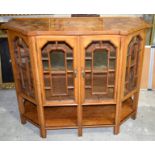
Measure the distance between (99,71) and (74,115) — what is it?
2.15 feet

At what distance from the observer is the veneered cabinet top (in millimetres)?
1894

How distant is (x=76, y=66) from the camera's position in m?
2.05

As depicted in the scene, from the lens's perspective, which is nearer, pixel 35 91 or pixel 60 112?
pixel 35 91

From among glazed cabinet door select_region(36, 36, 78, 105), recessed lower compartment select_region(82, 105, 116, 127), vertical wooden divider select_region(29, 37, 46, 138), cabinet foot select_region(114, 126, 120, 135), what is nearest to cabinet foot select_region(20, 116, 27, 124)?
vertical wooden divider select_region(29, 37, 46, 138)

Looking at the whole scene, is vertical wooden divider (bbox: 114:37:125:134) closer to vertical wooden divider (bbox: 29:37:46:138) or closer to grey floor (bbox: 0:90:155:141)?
grey floor (bbox: 0:90:155:141)

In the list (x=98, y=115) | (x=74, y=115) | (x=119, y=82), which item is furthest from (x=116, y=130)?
(x=119, y=82)

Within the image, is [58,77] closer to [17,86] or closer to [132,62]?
[17,86]

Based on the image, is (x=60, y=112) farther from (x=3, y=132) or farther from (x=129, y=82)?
(x=129, y=82)

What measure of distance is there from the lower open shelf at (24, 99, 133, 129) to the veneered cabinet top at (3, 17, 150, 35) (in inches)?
38.1

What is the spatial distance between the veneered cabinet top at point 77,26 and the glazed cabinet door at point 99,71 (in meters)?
0.11

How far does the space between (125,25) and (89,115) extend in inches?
40.5

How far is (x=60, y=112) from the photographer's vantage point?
2.62 meters

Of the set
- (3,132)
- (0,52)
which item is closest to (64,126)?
(3,132)
